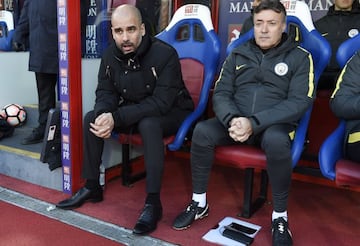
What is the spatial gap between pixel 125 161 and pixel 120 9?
98 centimetres

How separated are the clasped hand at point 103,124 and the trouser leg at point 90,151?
11cm

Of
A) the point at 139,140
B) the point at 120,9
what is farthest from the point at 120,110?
the point at 120,9

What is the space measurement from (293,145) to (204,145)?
1.41ft

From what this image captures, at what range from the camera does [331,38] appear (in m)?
2.65

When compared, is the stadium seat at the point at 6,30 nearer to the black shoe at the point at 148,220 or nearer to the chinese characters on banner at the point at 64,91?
the chinese characters on banner at the point at 64,91

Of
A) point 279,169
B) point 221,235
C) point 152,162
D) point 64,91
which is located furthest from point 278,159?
point 64,91

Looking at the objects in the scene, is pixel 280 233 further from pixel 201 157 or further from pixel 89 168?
pixel 89 168

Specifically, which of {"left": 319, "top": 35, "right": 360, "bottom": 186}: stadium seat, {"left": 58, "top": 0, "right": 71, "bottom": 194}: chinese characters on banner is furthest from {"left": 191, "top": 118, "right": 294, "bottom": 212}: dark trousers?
{"left": 58, "top": 0, "right": 71, "bottom": 194}: chinese characters on banner

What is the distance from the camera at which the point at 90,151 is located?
223cm

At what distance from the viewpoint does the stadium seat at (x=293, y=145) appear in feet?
6.27

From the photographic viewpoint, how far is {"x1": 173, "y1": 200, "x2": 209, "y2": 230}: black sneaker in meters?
2.04

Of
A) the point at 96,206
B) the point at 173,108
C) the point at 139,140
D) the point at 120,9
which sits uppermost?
the point at 120,9

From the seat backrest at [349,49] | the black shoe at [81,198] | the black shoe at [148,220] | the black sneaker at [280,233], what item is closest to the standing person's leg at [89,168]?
the black shoe at [81,198]

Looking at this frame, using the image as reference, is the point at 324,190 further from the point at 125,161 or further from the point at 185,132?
the point at 125,161
